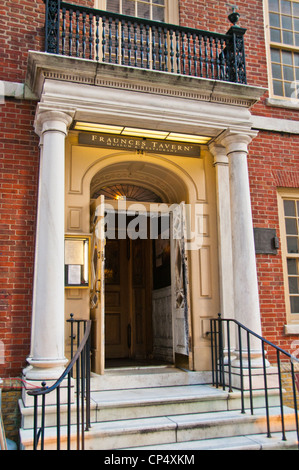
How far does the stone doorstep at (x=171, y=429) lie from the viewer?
4.52 m

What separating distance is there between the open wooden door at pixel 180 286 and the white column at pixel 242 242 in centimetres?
84

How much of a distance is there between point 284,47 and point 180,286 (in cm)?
508

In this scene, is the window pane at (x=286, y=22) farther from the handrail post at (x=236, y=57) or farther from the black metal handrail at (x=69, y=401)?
the black metal handrail at (x=69, y=401)

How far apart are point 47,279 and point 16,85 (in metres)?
2.98

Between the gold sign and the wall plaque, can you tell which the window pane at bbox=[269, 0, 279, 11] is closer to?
the gold sign

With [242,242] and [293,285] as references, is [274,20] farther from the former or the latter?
[293,285]

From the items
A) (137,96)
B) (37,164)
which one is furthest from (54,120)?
(137,96)

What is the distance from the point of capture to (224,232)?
688 centimetres

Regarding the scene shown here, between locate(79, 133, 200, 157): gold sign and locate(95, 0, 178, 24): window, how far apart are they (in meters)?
2.43

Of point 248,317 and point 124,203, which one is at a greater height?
point 124,203

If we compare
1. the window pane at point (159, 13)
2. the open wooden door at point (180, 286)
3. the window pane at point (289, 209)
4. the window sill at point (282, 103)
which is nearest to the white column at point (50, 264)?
the open wooden door at point (180, 286)

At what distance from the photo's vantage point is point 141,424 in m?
4.79
